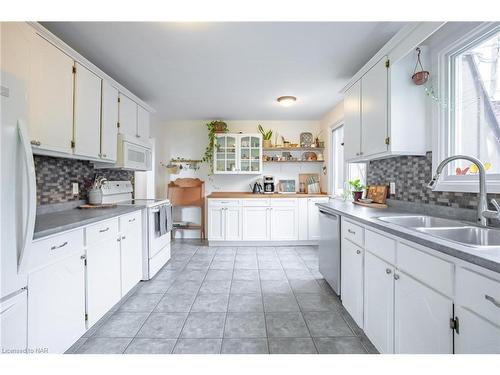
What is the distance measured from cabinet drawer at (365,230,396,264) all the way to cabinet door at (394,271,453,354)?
114 millimetres

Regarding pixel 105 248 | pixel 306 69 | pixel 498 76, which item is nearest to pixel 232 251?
pixel 105 248

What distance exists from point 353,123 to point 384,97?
21.9 inches

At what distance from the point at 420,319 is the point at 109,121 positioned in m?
2.97

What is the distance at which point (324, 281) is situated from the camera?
2.57 metres

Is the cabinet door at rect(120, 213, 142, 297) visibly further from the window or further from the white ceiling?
the window

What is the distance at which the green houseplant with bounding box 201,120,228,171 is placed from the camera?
431 cm

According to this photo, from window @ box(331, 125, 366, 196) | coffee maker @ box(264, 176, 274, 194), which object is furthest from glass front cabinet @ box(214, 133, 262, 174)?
window @ box(331, 125, 366, 196)

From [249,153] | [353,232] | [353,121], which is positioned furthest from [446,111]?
[249,153]

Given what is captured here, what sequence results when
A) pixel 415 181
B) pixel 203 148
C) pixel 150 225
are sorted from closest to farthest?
pixel 415 181, pixel 150 225, pixel 203 148

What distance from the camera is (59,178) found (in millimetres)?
2094

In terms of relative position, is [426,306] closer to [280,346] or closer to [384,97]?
[280,346]

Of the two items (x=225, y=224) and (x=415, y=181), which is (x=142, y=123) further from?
(x=415, y=181)

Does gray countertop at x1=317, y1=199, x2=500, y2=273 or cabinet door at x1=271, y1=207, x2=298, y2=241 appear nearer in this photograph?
gray countertop at x1=317, y1=199, x2=500, y2=273

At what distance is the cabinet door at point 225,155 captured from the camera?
4.31 meters
